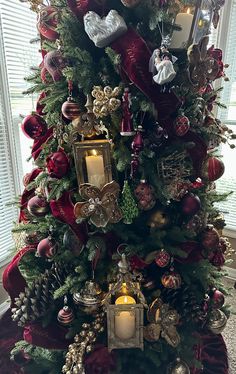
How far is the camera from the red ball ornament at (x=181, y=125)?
873mm

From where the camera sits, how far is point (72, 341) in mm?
1066

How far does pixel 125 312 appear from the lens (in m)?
0.98

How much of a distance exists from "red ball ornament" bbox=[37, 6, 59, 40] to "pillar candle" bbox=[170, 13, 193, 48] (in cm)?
38

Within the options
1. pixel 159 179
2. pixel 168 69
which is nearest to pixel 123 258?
pixel 159 179

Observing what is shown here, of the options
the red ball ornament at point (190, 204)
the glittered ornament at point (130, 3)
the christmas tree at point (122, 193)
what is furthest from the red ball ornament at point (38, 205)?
the glittered ornament at point (130, 3)

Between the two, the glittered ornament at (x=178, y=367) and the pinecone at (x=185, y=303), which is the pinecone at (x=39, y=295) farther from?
the glittered ornament at (x=178, y=367)

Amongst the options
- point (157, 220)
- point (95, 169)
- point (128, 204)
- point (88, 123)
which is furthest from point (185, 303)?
point (88, 123)

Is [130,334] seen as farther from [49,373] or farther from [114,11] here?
[114,11]

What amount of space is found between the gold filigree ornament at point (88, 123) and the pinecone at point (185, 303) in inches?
24.8

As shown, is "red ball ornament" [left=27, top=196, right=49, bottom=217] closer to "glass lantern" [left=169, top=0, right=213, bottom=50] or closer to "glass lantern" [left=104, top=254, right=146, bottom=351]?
"glass lantern" [left=104, top=254, right=146, bottom=351]

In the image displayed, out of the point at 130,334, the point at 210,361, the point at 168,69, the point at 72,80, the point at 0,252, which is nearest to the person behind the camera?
the point at 168,69

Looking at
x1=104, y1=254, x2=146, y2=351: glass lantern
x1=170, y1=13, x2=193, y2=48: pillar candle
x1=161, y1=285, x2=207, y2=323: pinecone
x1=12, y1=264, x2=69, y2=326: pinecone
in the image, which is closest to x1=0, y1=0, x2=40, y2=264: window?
x1=12, y1=264, x2=69, y2=326: pinecone

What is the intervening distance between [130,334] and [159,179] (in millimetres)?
547

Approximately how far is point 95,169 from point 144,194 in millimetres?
170
